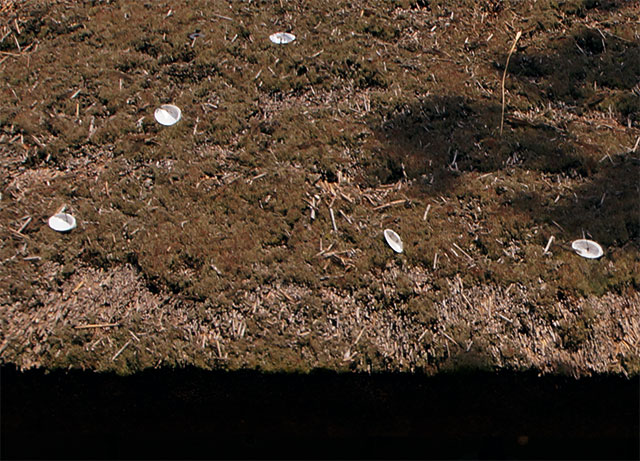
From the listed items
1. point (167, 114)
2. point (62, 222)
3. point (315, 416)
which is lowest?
point (315, 416)

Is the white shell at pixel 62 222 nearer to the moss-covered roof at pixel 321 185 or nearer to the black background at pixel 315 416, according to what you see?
the moss-covered roof at pixel 321 185

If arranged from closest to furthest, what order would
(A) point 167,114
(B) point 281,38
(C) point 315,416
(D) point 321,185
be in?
(C) point 315,416, (D) point 321,185, (A) point 167,114, (B) point 281,38

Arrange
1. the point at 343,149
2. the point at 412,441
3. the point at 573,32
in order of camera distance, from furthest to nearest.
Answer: the point at 573,32 → the point at 343,149 → the point at 412,441

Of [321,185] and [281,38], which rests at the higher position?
[281,38]

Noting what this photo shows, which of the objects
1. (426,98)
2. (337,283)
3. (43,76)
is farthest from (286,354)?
(43,76)

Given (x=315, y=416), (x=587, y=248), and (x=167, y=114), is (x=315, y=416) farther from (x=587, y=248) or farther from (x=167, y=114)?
(x=167, y=114)

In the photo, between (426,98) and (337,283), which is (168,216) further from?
(426,98)

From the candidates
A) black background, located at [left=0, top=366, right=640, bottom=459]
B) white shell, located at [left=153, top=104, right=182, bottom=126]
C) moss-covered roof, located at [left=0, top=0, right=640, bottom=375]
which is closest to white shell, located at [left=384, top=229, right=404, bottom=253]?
moss-covered roof, located at [left=0, top=0, right=640, bottom=375]

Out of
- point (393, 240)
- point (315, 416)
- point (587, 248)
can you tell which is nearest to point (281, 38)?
point (393, 240)
